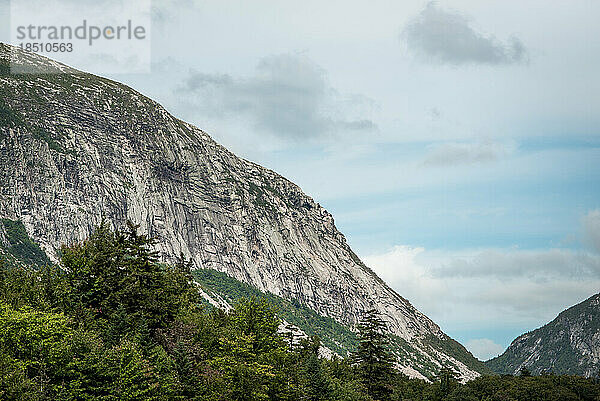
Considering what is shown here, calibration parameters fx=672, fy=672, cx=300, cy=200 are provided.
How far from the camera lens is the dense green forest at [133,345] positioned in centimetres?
5816

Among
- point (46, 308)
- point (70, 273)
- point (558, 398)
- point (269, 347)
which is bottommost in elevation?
point (558, 398)

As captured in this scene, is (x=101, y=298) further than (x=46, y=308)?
Yes

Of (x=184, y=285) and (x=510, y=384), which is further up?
(x=184, y=285)

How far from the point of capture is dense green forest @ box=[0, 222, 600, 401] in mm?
58156

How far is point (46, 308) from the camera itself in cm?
6619

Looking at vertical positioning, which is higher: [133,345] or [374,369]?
[133,345]

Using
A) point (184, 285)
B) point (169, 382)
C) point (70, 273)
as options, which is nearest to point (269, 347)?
point (169, 382)

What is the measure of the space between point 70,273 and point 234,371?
76.8 ft

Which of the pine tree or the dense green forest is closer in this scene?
the dense green forest

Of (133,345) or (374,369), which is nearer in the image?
(133,345)

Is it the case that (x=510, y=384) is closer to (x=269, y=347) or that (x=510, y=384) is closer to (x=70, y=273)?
(x=269, y=347)

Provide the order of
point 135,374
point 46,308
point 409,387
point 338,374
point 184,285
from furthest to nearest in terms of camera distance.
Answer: point 409,387 → point 338,374 → point 184,285 → point 46,308 → point 135,374

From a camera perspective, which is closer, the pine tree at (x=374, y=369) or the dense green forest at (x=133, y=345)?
the dense green forest at (x=133, y=345)

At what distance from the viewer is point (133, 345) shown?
206ft
